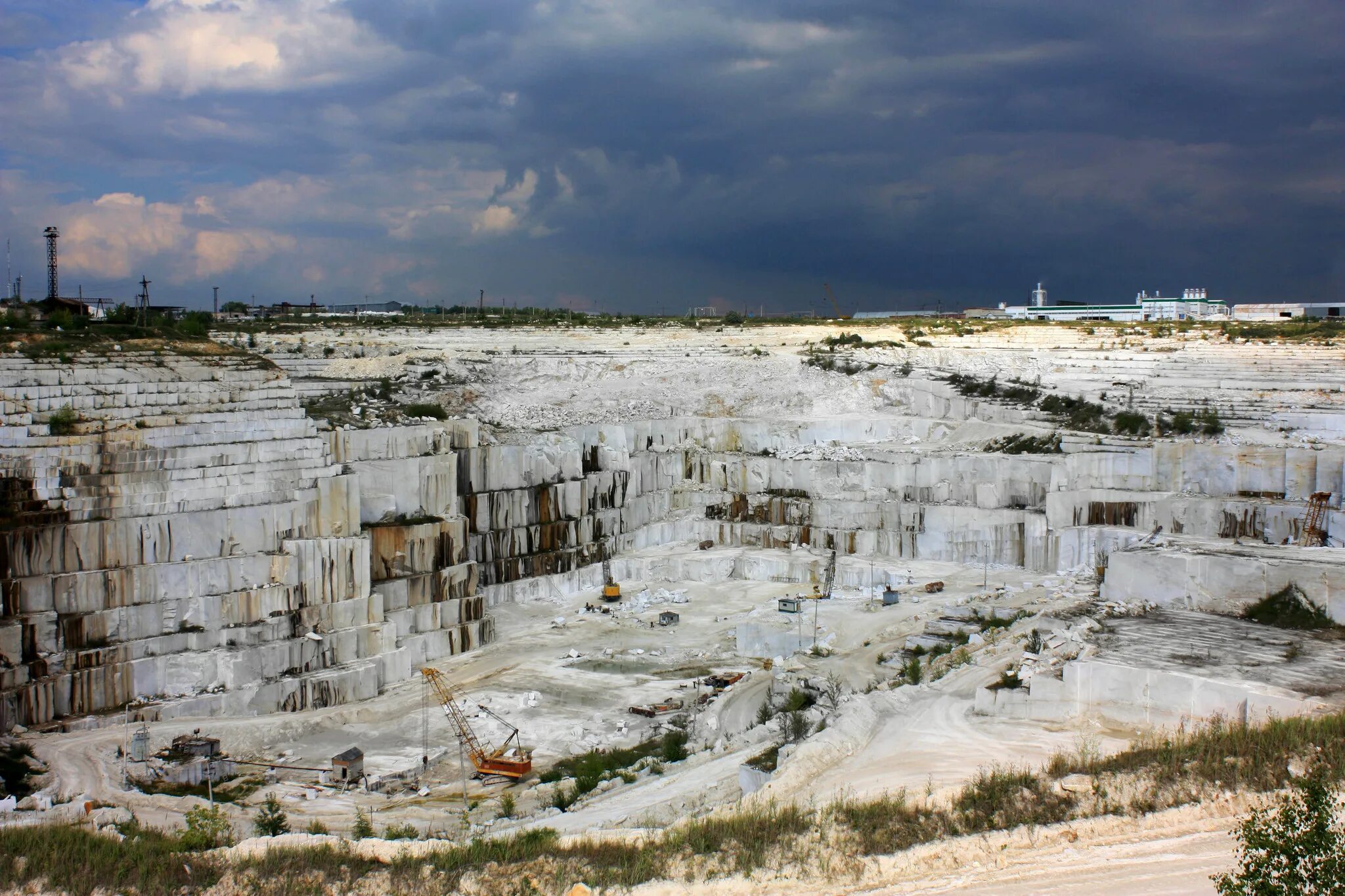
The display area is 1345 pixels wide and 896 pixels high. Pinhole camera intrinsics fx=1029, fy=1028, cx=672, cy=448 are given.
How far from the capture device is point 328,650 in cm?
2392

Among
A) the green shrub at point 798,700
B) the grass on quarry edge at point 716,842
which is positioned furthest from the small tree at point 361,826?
the green shrub at point 798,700

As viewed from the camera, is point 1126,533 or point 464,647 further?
point 1126,533

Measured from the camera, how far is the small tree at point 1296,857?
8.14 m

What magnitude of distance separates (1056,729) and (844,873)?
22.2 feet

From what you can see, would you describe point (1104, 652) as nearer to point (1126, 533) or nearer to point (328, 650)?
point (1126, 533)

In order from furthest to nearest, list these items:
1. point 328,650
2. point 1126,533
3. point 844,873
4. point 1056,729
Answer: point 1126,533 → point 328,650 → point 1056,729 → point 844,873

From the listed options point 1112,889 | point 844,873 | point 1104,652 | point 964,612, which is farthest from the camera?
point 964,612

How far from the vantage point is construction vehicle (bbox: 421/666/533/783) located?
1905 cm

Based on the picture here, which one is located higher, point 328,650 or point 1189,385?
point 1189,385

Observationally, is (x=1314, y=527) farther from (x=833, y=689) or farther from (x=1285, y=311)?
(x=1285, y=311)

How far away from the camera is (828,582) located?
3397cm

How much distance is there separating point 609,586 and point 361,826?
18.8 m

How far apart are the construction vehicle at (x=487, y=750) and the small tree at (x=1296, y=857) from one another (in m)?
13.0

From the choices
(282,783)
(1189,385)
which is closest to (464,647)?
(282,783)
